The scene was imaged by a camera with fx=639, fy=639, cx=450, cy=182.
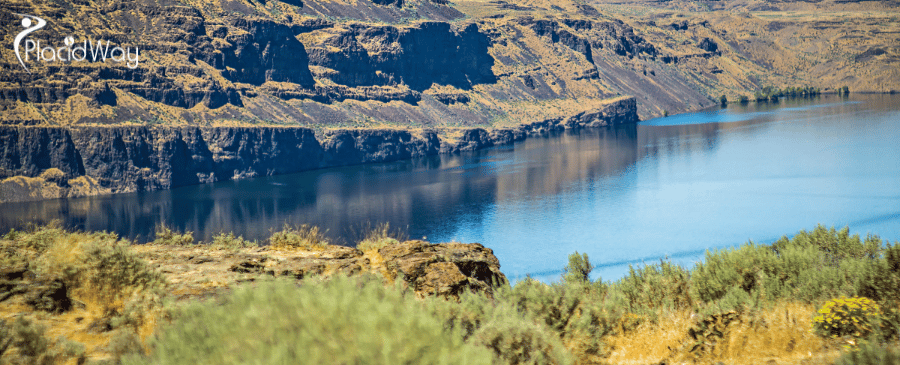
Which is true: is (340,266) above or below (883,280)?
above

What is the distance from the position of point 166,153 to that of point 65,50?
117 feet

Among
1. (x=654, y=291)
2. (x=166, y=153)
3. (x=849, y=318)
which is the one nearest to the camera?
(x=849, y=318)

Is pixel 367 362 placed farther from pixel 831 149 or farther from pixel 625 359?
pixel 831 149

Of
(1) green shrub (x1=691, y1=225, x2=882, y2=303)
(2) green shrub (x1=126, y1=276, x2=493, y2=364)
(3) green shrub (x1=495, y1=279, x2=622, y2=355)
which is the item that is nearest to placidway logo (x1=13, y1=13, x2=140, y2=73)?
(3) green shrub (x1=495, y1=279, x2=622, y2=355)

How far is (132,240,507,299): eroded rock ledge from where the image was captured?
37.5 ft

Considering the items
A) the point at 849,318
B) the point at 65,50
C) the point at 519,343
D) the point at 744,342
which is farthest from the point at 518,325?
the point at 65,50

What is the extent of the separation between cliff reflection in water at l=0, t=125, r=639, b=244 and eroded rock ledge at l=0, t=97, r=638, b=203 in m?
6.38

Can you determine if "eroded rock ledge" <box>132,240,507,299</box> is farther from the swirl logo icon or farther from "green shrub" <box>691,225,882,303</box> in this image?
the swirl logo icon

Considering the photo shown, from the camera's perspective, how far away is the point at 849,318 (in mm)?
9133

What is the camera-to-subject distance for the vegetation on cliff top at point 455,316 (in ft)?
19.7

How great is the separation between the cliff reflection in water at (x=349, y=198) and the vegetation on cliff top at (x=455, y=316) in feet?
162

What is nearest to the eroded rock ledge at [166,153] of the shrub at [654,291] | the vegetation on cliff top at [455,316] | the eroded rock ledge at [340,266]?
the eroded rock ledge at [340,266]

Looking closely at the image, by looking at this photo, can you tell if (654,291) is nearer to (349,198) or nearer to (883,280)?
(883,280)

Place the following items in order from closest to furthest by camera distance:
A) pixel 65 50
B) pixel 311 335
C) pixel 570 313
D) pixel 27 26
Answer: pixel 311 335 < pixel 570 313 < pixel 65 50 < pixel 27 26
